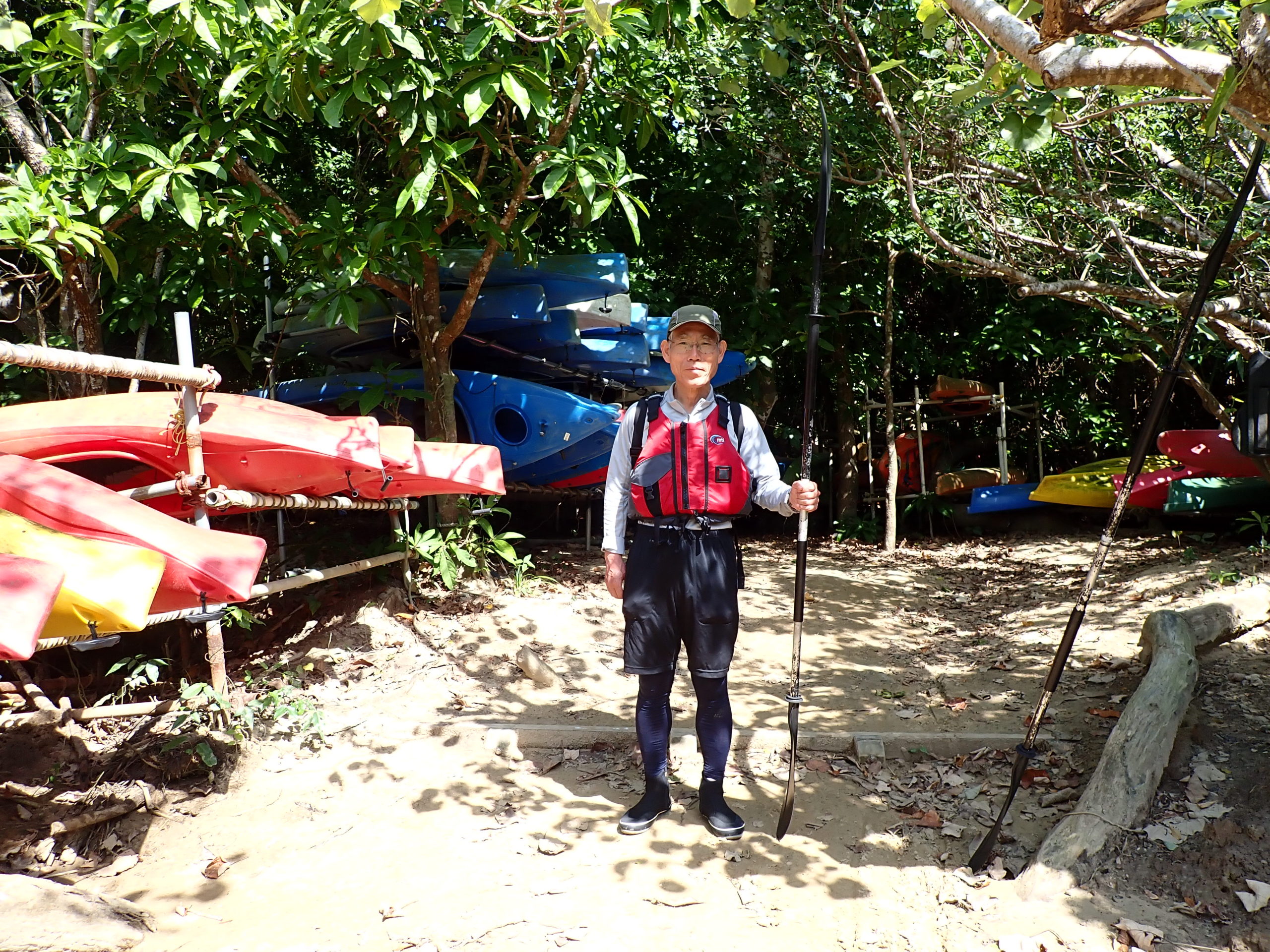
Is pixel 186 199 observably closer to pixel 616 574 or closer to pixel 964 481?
pixel 616 574

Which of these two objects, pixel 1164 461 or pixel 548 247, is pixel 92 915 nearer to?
pixel 548 247

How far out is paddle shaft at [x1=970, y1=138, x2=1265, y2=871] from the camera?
2848 mm

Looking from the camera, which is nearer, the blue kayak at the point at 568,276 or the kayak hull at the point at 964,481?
the blue kayak at the point at 568,276

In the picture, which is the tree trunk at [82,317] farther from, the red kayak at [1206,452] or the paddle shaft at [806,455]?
the red kayak at [1206,452]

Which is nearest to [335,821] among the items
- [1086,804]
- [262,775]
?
[262,775]

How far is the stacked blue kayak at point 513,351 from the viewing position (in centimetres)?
696

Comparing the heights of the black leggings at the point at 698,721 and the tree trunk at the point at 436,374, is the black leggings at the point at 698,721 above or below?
below

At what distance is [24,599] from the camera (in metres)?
2.39

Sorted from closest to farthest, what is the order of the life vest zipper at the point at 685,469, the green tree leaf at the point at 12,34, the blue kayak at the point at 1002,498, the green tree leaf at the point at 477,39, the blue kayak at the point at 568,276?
the life vest zipper at the point at 685,469 < the green tree leaf at the point at 12,34 < the green tree leaf at the point at 477,39 < the blue kayak at the point at 568,276 < the blue kayak at the point at 1002,498

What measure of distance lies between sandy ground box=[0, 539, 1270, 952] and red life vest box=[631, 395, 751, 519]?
1.18 metres

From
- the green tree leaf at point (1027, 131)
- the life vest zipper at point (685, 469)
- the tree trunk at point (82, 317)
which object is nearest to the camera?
the green tree leaf at point (1027, 131)

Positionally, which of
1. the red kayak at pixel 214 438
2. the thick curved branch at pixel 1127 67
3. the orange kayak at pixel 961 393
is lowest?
the red kayak at pixel 214 438

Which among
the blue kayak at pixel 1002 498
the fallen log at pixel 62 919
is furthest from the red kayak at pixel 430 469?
the blue kayak at pixel 1002 498

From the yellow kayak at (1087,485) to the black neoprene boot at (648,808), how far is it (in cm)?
679
